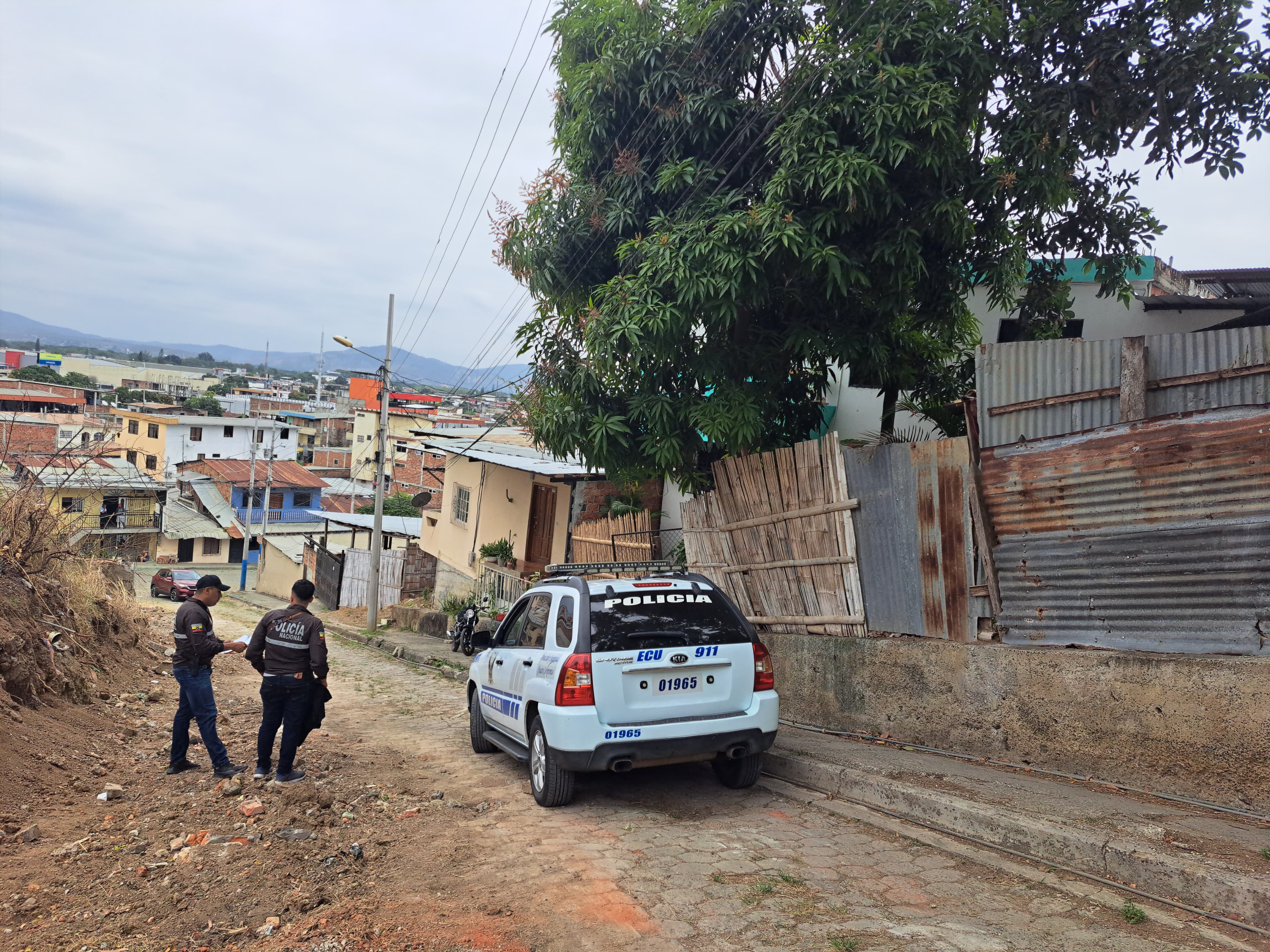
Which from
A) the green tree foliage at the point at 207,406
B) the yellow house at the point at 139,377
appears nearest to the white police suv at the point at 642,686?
the green tree foliage at the point at 207,406

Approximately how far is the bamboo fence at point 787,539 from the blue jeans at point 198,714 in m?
5.22

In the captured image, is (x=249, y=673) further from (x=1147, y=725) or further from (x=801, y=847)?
(x=1147, y=725)

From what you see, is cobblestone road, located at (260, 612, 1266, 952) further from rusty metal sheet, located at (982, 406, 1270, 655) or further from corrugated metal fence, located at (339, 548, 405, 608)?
corrugated metal fence, located at (339, 548, 405, 608)

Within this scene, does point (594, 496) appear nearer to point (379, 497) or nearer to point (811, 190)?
point (379, 497)

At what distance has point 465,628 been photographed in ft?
51.1

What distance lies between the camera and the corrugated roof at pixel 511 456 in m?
15.9

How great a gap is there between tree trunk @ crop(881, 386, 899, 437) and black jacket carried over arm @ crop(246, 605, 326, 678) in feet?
19.4

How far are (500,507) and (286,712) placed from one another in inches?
523

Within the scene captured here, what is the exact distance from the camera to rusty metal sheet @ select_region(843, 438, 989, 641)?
711cm

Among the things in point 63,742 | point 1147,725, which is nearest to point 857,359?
point 1147,725

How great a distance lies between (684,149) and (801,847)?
262 inches

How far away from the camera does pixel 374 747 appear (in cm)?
837

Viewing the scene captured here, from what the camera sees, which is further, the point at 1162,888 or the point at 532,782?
the point at 532,782

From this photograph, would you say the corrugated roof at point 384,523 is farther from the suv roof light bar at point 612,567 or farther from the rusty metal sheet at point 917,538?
the rusty metal sheet at point 917,538
